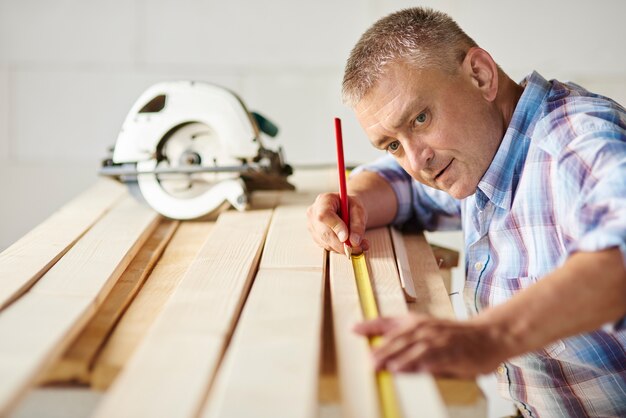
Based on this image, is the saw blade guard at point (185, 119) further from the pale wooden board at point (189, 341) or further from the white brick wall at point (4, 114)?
the white brick wall at point (4, 114)

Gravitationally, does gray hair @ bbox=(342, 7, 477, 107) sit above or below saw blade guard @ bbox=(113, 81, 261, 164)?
above

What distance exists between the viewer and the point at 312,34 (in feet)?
10.9

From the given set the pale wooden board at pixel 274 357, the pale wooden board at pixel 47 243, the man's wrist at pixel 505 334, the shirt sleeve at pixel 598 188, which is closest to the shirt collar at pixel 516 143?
the shirt sleeve at pixel 598 188

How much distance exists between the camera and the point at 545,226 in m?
1.48

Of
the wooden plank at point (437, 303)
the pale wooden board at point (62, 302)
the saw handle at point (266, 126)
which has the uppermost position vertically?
the saw handle at point (266, 126)

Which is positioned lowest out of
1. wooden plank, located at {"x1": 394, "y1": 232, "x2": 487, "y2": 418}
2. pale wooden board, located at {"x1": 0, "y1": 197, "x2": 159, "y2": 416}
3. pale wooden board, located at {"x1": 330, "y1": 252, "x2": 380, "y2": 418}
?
wooden plank, located at {"x1": 394, "y1": 232, "x2": 487, "y2": 418}

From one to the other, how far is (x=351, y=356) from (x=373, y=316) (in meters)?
0.15

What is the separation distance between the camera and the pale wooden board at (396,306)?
921 millimetres

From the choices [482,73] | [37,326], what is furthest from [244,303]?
[482,73]

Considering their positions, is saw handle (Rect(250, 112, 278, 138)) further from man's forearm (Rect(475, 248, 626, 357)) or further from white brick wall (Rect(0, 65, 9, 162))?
white brick wall (Rect(0, 65, 9, 162))

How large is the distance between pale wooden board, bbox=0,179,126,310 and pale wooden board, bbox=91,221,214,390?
0.21 m

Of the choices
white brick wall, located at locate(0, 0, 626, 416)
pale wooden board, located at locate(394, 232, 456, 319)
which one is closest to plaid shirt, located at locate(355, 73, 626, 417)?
pale wooden board, located at locate(394, 232, 456, 319)

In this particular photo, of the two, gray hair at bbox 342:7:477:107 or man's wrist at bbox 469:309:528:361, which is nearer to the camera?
man's wrist at bbox 469:309:528:361

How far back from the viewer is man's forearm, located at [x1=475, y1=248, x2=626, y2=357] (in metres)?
1.02
